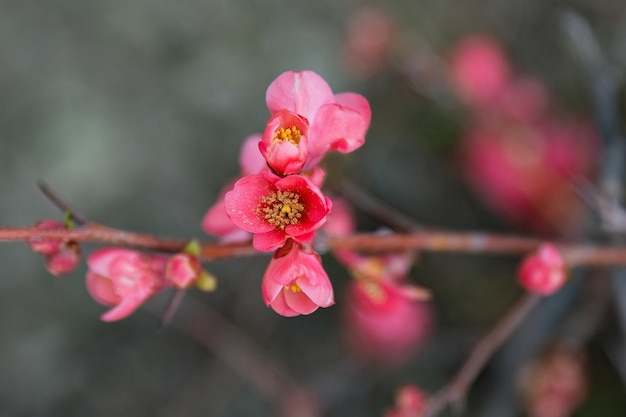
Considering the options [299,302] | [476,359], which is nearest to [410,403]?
[476,359]

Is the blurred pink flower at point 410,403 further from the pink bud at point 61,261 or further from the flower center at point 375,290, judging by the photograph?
the pink bud at point 61,261

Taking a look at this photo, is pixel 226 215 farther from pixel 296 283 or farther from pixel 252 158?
pixel 296 283

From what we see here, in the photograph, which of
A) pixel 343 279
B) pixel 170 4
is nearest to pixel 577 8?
pixel 343 279

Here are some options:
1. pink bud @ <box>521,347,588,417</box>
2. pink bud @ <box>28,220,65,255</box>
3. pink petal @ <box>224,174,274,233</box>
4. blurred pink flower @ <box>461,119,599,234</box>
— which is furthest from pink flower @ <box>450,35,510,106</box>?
pink bud @ <box>28,220,65,255</box>

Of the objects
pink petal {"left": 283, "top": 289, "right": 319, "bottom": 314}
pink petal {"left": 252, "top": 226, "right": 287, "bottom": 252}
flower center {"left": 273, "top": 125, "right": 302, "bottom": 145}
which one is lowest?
pink petal {"left": 283, "top": 289, "right": 319, "bottom": 314}

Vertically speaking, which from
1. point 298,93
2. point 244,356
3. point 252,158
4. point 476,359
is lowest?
point 244,356

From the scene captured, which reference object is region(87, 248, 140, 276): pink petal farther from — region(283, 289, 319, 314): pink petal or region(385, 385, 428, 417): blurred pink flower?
region(385, 385, 428, 417): blurred pink flower
